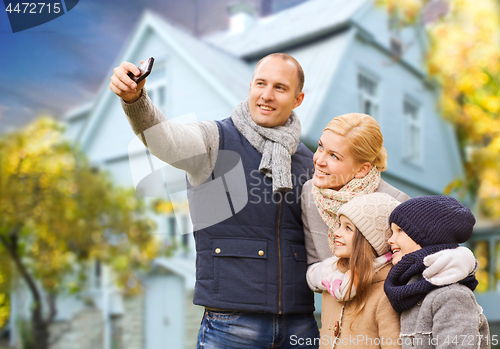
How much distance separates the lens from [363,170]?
1.49 meters

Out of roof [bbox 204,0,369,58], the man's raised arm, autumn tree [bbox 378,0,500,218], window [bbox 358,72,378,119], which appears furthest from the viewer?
autumn tree [bbox 378,0,500,218]

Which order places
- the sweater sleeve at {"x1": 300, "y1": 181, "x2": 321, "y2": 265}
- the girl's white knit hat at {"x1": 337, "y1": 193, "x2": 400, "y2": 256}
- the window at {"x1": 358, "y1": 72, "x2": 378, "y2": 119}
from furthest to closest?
the window at {"x1": 358, "y1": 72, "x2": 378, "y2": 119} < the sweater sleeve at {"x1": 300, "y1": 181, "x2": 321, "y2": 265} < the girl's white knit hat at {"x1": 337, "y1": 193, "x2": 400, "y2": 256}

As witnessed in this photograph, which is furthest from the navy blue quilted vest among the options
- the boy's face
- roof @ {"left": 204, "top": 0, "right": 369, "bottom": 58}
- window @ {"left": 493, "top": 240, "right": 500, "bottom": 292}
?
window @ {"left": 493, "top": 240, "right": 500, "bottom": 292}

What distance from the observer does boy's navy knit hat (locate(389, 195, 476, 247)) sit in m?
1.28

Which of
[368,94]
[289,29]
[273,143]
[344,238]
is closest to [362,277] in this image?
[344,238]

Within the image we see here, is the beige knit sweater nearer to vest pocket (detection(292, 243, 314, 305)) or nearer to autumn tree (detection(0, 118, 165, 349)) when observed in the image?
vest pocket (detection(292, 243, 314, 305))

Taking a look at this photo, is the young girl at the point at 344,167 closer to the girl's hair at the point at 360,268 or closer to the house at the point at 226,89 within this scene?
the girl's hair at the point at 360,268

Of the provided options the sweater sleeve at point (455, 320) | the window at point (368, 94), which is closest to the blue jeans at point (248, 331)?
the sweater sleeve at point (455, 320)

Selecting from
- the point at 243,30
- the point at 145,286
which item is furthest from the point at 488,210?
the point at 145,286

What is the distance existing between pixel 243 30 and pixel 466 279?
4896mm

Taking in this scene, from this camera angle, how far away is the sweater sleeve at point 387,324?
4.26 feet

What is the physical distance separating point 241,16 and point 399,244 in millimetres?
4745

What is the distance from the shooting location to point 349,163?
1.47 meters

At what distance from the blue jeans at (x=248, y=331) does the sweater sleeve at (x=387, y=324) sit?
37 cm
